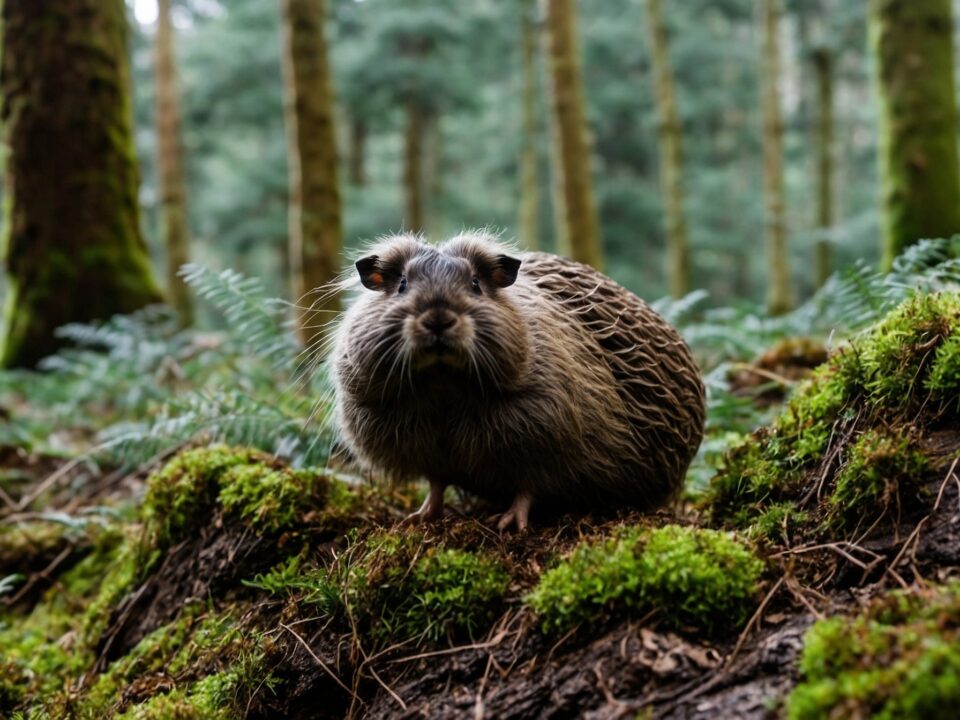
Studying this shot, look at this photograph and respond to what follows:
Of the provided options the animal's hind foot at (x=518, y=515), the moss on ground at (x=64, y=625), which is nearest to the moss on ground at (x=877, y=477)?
the animal's hind foot at (x=518, y=515)

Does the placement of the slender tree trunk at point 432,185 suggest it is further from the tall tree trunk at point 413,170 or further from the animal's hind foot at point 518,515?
the animal's hind foot at point 518,515

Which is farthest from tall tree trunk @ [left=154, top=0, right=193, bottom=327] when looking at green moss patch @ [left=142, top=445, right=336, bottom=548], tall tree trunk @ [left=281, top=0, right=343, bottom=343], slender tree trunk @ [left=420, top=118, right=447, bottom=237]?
green moss patch @ [left=142, top=445, right=336, bottom=548]

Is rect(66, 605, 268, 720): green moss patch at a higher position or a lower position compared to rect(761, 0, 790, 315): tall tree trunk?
lower

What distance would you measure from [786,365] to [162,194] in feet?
48.2

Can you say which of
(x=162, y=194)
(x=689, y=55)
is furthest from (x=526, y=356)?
(x=689, y=55)

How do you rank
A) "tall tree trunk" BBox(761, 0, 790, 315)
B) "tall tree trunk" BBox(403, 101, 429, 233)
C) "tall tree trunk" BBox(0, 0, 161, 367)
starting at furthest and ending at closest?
1. "tall tree trunk" BBox(403, 101, 429, 233)
2. "tall tree trunk" BBox(761, 0, 790, 315)
3. "tall tree trunk" BBox(0, 0, 161, 367)

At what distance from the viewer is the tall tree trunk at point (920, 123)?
26.0 ft

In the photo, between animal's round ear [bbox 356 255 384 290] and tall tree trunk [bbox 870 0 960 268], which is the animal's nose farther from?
tall tree trunk [bbox 870 0 960 268]

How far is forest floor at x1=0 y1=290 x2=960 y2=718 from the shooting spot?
2592 mm

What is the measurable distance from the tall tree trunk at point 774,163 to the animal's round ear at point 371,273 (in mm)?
16062

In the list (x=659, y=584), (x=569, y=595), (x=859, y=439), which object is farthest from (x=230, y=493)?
(x=859, y=439)

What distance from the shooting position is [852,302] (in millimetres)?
5637

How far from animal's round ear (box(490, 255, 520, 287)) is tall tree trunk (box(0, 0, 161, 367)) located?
6.75 metres

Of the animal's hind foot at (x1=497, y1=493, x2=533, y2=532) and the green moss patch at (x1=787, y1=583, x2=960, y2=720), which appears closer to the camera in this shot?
the green moss patch at (x1=787, y1=583, x2=960, y2=720)
